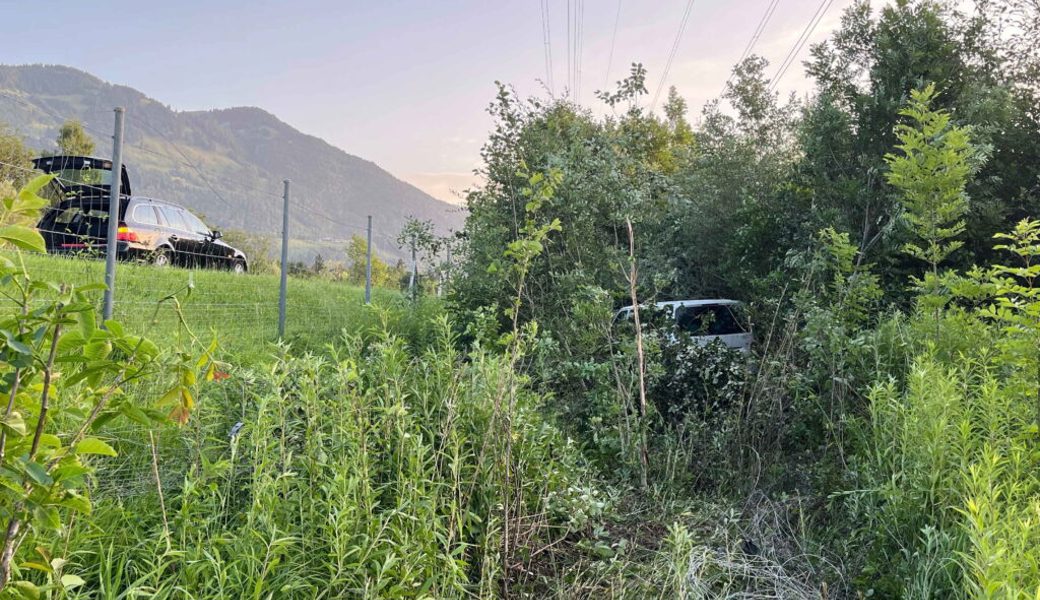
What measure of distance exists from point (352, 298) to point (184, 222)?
363 cm

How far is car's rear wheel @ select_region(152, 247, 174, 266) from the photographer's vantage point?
11336 mm

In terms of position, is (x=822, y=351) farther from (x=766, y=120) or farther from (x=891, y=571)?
(x=766, y=120)

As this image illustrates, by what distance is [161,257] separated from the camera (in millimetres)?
11539

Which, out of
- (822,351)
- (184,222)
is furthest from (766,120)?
(184,222)

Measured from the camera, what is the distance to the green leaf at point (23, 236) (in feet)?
3.85

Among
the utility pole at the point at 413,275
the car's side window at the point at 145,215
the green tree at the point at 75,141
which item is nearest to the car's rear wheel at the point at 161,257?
the car's side window at the point at 145,215

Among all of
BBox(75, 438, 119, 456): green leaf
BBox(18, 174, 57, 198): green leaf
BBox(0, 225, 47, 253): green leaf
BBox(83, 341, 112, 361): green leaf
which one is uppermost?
BBox(18, 174, 57, 198): green leaf

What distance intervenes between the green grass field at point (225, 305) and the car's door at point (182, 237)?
0.91 meters

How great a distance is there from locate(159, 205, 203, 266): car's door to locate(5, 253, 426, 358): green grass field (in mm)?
913

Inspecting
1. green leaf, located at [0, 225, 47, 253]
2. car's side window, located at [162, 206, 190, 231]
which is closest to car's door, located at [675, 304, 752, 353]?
green leaf, located at [0, 225, 47, 253]

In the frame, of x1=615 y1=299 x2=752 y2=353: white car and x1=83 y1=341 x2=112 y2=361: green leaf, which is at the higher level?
x1=83 y1=341 x2=112 y2=361: green leaf

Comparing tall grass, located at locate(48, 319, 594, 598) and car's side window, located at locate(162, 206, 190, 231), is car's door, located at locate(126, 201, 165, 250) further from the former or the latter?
tall grass, located at locate(48, 319, 594, 598)

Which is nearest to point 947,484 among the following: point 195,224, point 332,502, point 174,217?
point 332,502

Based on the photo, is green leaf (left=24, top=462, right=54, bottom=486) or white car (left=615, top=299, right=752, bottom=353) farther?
white car (left=615, top=299, right=752, bottom=353)
